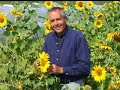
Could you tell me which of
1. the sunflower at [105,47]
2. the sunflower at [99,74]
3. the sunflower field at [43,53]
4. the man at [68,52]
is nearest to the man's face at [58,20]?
the man at [68,52]

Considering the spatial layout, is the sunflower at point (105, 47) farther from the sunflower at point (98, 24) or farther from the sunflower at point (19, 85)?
the sunflower at point (98, 24)

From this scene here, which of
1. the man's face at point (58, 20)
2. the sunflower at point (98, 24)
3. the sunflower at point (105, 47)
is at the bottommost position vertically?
the sunflower at point (105, 47)

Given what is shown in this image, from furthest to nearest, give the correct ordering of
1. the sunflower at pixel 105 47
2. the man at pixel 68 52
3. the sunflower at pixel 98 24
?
1. the sunflower at pixel 98 24
2. the sunflower at pixel 105 47
3. the man at pixel 68 52

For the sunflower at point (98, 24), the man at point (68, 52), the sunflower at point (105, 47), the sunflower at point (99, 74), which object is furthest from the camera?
the sunflower at point (98, 24)

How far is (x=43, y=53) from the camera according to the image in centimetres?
357

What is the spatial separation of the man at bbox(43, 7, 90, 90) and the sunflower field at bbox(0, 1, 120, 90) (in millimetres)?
157

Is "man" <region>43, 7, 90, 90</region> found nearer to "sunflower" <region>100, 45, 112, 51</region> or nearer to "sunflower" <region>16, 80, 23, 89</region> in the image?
"sunflower" <region>16, 80, 23, 89</region>

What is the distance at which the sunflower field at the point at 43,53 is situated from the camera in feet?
12.6

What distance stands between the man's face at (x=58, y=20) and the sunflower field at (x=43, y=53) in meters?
0.29

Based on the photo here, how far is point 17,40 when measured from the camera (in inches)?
185

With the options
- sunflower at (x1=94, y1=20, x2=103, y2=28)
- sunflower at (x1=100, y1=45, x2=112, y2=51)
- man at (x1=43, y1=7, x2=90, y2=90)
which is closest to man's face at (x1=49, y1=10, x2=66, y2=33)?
man at (x1=43, y1=7, x2=90, y2=90)

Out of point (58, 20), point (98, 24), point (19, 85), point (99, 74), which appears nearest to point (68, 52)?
point (58, 20)

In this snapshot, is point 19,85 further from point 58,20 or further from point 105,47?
point 105,47

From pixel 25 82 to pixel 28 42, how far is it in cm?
98
